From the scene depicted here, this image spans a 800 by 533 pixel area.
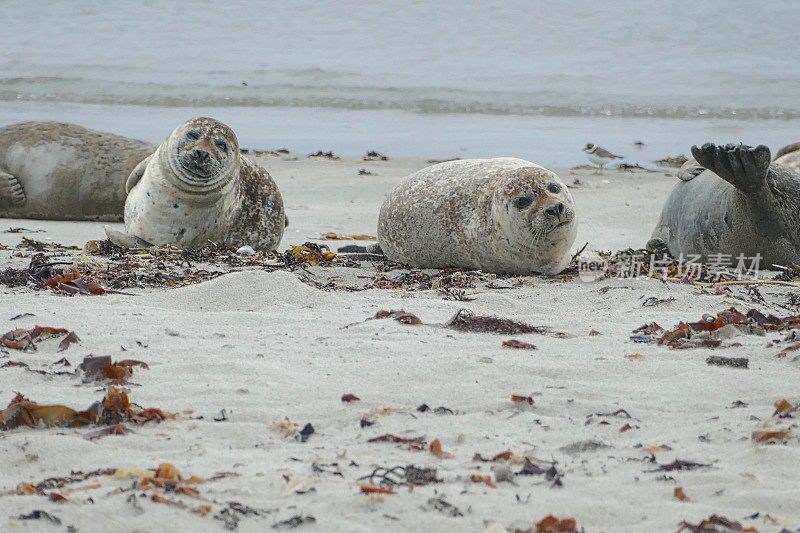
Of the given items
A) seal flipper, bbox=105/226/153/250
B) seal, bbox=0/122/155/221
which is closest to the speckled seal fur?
seal flipper, bbox=105/226/153/250

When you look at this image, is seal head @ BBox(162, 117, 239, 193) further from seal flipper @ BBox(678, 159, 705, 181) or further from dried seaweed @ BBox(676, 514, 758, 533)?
dried seaweed @ BBox(676, 514, 758, 533)

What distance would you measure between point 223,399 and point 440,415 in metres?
0.59

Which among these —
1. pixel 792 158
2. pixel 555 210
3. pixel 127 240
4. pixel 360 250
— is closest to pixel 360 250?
pixel 360 250

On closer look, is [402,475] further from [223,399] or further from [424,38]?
[424,38]

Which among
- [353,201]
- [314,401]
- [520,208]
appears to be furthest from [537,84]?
[314,401]

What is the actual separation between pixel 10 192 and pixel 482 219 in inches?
164

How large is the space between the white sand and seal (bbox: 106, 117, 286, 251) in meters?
1.78

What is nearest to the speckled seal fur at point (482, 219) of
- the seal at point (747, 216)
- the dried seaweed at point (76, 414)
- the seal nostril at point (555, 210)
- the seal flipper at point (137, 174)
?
the seal nostril at point (555, 210)

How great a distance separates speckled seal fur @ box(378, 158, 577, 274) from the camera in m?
6.47

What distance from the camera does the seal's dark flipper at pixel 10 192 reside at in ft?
29.8

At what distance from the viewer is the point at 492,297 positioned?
5.16 m

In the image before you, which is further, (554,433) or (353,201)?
(353,201)

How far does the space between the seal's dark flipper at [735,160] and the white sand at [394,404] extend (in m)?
0.83

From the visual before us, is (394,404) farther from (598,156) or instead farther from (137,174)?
(598,156)
